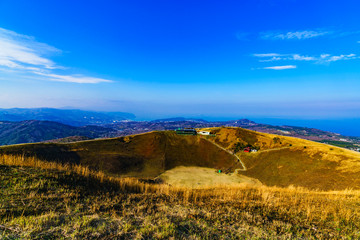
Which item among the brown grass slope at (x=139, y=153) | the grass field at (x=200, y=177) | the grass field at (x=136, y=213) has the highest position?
the grass field at (x=136, y=213)

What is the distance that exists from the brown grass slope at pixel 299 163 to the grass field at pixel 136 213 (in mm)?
31737

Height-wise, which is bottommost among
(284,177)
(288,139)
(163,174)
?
(163,174)

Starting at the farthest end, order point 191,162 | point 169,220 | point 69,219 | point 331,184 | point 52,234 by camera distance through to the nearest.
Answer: point 191,162 < point 331,184 < point 169,220 < point 69,219 < point 52,234

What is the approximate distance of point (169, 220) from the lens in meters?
5.15

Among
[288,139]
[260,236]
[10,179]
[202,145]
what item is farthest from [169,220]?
[288,139]

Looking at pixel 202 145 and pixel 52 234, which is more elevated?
pixel 52 234

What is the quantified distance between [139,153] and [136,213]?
48537 millimetres

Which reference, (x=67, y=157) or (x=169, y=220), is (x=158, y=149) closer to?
(x=67, y=157)

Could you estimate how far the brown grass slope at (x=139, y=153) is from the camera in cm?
3907

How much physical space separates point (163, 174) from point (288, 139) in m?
45.5

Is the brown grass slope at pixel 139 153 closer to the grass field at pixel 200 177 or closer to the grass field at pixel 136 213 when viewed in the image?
the grass field at pixel 200 177

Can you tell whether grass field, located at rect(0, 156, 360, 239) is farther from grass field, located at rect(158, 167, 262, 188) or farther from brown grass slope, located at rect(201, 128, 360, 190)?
brown grass slope, located at rect(201, 128, 360, 190)

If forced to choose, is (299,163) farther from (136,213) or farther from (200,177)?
(136,213)

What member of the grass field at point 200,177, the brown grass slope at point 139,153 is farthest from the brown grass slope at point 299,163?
the brown grass slope at point 139,153
